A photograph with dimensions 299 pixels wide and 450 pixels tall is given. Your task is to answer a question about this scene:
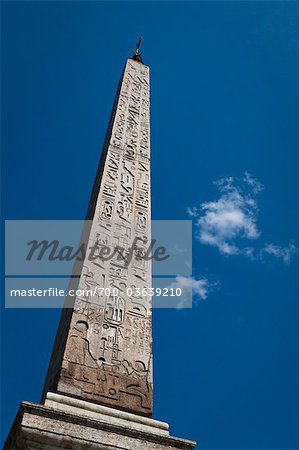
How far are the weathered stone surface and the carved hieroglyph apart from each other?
429 mm

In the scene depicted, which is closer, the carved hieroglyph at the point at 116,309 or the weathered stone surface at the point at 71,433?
the weathered stone surface at the point at 71,433

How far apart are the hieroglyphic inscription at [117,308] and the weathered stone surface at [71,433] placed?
16.9 inches

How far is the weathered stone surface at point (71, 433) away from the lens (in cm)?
409

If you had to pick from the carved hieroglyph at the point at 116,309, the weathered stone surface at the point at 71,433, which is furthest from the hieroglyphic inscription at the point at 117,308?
the weathered stone surface at the point at 71,433

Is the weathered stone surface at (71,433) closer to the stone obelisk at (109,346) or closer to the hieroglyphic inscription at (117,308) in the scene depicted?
the stone obelisk at (109,346)

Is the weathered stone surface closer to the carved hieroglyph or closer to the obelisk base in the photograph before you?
the obelisk base

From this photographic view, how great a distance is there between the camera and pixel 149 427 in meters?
4.71

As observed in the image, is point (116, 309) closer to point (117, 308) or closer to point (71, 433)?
point (117, 308)

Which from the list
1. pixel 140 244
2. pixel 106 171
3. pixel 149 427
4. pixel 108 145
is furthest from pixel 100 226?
pixel 149 427

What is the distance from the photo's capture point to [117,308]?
5555 millimetres

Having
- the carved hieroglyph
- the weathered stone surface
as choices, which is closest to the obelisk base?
the weathered stone surface

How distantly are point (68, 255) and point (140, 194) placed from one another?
1.18 metres

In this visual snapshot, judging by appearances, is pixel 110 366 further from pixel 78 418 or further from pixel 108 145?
pixel 108 145

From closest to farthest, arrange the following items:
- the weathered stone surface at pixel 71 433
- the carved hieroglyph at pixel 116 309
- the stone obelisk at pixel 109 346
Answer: the weathered stone surface at pixel 71 433, the stone obelisk at pixel 109 346, the carved hieroglyph at pixel 116 309
